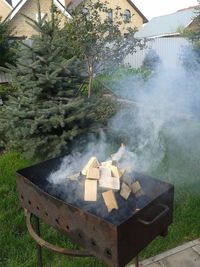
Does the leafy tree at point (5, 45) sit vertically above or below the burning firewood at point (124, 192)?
above

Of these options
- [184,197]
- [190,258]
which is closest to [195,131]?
[184,197]

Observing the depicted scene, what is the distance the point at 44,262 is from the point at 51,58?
3.01 metres

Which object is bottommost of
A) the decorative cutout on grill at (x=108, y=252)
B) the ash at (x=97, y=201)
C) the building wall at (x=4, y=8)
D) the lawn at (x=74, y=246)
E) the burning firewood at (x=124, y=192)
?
the lawn at (x=74, y=246)

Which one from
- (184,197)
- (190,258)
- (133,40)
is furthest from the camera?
(133,40)

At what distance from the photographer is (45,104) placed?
469cm

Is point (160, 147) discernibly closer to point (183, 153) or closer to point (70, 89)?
point (183, 153)

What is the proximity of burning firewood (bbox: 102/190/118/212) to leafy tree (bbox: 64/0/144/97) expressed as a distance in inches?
223

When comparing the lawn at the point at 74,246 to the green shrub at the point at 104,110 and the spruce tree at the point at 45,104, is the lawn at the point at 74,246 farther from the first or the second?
the green shrub at the point at 104,110

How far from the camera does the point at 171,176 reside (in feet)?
14.2

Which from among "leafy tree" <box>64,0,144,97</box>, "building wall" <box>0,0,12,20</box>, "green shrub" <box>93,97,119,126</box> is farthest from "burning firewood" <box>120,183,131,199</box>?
"building wall" <box>0,0,12,20</box>

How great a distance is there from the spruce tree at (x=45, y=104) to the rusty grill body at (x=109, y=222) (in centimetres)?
226

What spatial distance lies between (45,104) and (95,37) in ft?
12.1

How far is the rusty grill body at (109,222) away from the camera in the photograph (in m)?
1.70

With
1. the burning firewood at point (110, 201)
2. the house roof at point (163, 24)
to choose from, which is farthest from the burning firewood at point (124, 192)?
the house roof at point (163, 24)
